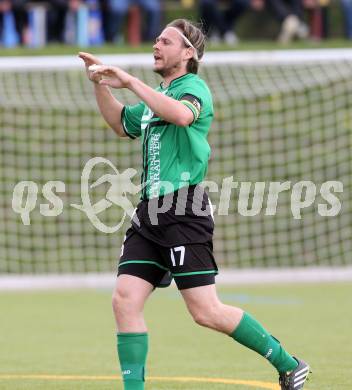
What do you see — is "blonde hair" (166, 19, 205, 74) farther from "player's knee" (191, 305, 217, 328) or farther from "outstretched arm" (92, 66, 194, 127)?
"player's knee" (191, 305, 217, 328)

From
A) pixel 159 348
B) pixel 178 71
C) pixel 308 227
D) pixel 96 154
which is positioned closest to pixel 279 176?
pixel 308 227

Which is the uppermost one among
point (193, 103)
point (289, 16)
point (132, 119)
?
point (289, 16)

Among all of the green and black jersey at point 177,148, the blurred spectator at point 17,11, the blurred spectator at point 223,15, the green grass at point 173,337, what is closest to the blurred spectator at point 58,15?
the blurred spectator at point 17,11

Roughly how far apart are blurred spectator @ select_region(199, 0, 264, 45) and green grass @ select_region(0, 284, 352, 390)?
6.83 m

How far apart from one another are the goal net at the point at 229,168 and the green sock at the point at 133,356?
989cm

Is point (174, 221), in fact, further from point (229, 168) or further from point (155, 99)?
point (229, 168)

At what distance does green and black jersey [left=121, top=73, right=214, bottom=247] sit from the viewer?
22.2 feet

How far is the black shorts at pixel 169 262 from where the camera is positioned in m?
6.70

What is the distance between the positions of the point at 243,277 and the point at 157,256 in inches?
350

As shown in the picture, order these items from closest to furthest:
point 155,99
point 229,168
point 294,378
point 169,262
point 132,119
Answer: point 155,99 → point 169,262 → point 294,378 → point 132,119 → point 229,168

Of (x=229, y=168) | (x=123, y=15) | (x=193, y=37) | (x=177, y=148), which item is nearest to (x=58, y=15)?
(x=123, y=15)

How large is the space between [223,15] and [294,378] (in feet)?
47.7

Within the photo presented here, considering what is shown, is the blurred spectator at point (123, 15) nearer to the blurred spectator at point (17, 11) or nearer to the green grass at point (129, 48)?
the green grass at point (129, 48)

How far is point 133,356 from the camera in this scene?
668 centimetres
